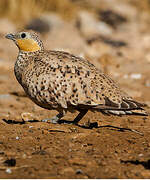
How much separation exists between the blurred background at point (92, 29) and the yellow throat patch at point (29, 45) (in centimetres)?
421

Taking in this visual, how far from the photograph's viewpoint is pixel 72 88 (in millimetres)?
5281

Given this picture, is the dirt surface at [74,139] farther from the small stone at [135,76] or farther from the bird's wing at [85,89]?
the bird's wing at [85,89]

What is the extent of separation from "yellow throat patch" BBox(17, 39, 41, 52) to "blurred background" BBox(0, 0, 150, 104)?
4212mm

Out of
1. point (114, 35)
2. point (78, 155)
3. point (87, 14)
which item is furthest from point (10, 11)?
point (78, 155)

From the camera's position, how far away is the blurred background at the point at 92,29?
38.0 ft

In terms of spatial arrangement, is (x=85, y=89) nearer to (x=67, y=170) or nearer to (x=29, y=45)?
(x=29, y=45)

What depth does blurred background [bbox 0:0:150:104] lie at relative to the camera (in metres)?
11.6

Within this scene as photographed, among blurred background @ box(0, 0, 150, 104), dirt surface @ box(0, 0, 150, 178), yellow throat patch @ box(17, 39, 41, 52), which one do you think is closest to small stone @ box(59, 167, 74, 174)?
dirt surface @ box(0, 0, 150, 178)

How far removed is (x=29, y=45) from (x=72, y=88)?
51.4 inches

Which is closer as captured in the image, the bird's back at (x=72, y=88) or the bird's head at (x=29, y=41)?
the bird's back at (x=72, y=88)

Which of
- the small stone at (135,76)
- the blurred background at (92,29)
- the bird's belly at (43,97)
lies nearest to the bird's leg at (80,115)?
the bird's belly at (43,97)

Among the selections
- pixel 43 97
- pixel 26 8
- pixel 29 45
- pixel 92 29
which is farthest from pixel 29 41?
pixel 26 8

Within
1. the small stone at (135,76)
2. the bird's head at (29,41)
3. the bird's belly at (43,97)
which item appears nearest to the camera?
the bird's belly at (43,97)

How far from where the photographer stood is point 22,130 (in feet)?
17.7
